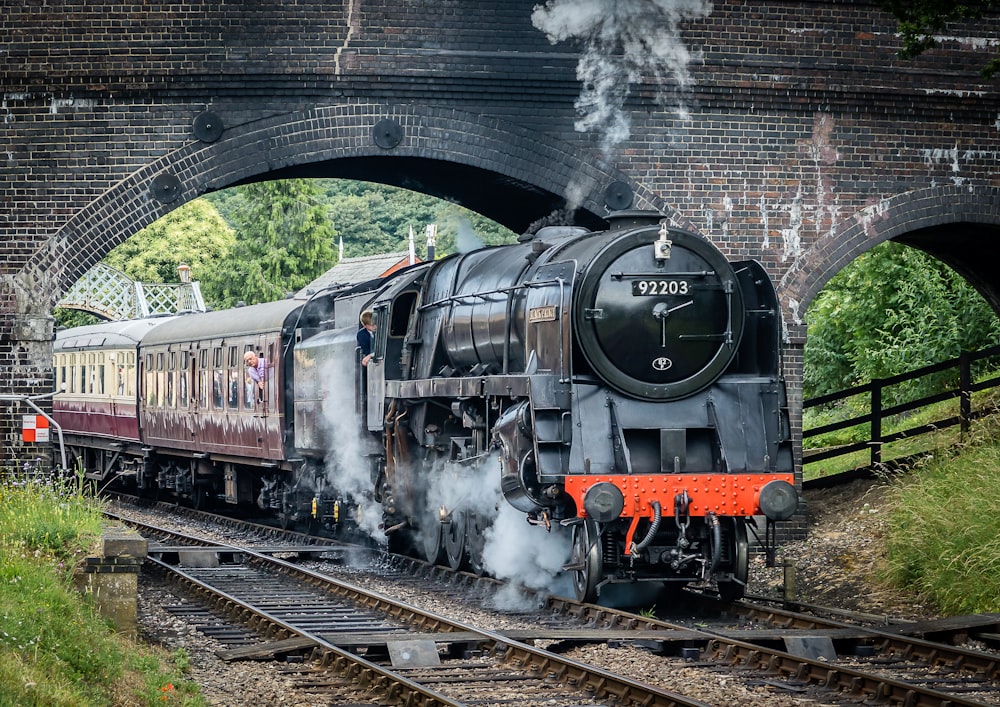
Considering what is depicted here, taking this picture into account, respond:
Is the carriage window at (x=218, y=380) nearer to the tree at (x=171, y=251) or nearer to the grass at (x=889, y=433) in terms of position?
the grass at (x=889, y=433)

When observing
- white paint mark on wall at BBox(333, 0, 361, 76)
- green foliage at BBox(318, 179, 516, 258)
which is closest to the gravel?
white paint mark on wall at BBox(333, 0, 361, 76)

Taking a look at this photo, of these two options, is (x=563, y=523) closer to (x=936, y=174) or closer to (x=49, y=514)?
(x=49, y=514)

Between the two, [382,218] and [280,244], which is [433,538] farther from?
[382,218]

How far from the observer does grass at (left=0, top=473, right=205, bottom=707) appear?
670 cm

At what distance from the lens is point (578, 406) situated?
1070 centimetres

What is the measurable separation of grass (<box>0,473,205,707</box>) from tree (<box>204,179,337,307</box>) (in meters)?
48.2

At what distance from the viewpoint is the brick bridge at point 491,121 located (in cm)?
1542

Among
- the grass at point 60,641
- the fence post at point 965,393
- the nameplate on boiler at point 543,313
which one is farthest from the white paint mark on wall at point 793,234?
the grass at point 60,641

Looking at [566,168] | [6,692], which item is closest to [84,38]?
[566,168]

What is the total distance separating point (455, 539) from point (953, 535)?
14.9 ft

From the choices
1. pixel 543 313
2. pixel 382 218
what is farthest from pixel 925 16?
pixel 382 218

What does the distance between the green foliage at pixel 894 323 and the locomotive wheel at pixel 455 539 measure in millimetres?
10756

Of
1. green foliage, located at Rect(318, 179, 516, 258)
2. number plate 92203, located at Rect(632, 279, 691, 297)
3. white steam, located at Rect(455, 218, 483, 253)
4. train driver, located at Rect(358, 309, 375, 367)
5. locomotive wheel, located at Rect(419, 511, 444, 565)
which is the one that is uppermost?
green foliage, located at Rect(318, 179, 516, 258)

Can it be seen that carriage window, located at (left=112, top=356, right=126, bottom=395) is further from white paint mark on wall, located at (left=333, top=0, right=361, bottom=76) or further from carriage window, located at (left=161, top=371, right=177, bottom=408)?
white paint mark on wall, located at (left=333, top=0, right=361, bottom=76)
